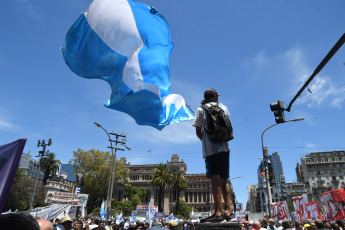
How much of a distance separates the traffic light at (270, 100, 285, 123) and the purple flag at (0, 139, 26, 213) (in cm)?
631

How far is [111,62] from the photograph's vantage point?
17.8 feet

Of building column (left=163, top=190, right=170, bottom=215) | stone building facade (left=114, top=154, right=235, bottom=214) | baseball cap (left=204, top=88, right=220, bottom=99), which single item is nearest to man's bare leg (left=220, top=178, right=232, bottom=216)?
baseball cap (left=204, top=88, right=220, bottom=99)

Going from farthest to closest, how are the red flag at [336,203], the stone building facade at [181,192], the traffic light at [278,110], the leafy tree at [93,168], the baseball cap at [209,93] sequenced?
the stone building facade at [181,192] → the leafy tree at [93,168] → the red flag at [336,203] → the traffic light at [278,110] → the baseball cap at [209,93]

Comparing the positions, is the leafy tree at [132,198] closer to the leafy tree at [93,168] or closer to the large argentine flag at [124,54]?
the leafy tree at [93,168]

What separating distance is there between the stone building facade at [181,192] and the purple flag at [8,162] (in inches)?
3194

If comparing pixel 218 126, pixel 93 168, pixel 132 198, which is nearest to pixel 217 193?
pixel 218 126

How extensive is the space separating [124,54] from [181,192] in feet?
271

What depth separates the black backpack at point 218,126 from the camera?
10.3 ft

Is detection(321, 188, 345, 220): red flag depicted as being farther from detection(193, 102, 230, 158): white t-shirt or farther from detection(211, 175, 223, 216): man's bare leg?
detection(193, 102, 230, 158): white t-shirt

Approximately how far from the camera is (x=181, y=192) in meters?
82.7

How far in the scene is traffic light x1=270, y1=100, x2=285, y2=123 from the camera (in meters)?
6.88

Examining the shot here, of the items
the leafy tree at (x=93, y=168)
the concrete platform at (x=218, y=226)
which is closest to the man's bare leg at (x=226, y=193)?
the concrete platform at (x=218, y=226)

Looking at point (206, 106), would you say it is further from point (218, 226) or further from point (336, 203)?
point (336, 203)

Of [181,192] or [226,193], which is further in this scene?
[181,192]
